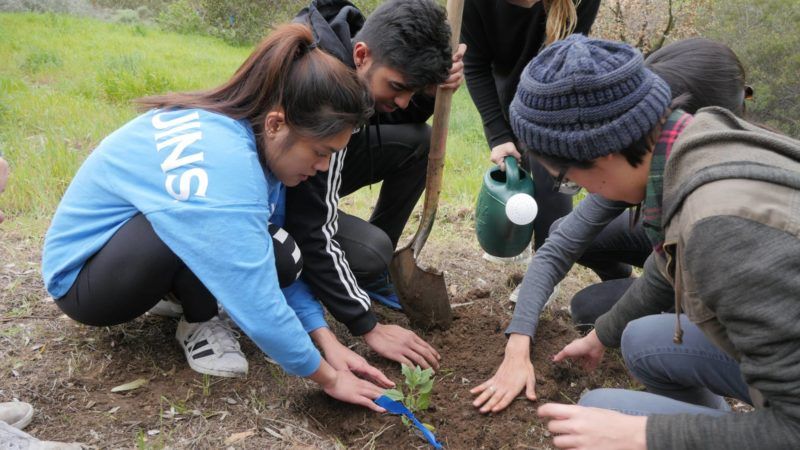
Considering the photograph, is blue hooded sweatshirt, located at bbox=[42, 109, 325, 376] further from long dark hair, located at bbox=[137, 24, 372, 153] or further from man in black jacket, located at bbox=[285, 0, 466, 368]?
man in black jacket, located at bbox=[285, 0, 466, 368]

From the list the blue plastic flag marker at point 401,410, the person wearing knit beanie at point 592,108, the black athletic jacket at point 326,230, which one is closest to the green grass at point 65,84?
the black athletic jacket at point 326,230

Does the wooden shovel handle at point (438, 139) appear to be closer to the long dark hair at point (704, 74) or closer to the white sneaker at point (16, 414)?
the long dark hair at point (704, 74)

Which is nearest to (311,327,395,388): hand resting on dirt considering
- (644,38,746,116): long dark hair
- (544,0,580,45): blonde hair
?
(644,38,746,116): long dark hair

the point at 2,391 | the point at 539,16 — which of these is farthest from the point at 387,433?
the point at 539,16

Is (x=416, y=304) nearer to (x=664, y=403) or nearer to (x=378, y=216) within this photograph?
(x=378, y=216)

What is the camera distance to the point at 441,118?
2416mm

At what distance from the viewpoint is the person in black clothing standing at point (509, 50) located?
98.7 inches

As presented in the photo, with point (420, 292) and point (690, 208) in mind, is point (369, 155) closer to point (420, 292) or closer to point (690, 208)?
point (420, 292)

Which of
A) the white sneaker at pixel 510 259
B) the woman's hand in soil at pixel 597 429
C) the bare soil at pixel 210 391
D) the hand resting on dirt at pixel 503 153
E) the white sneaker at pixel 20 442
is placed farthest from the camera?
the white sneaker at pixel 510 259

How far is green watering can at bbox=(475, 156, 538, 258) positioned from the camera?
259cm

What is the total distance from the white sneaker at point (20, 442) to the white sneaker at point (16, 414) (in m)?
0.13

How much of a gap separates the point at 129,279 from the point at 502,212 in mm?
1474

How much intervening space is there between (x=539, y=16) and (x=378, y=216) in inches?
42.3

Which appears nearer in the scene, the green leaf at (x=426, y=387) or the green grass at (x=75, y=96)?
the green leaf at (x=426, y=387)
